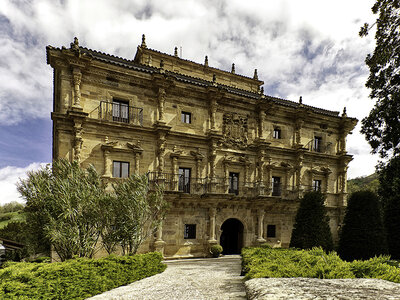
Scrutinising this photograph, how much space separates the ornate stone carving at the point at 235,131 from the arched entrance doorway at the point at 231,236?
697cm

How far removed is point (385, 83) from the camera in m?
15.1

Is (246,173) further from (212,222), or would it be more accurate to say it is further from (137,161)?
(137,161)

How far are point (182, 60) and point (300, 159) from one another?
15684 millimetres

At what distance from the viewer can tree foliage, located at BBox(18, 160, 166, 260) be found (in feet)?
34.4

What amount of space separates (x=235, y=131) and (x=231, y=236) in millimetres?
9514

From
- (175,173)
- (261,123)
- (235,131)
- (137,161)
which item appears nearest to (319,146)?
(261,123)

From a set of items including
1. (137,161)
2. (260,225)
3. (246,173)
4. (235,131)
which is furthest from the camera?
(235,131)

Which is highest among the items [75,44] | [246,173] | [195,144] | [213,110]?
[75,44]

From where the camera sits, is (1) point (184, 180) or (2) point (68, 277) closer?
(2) point (68, 277)

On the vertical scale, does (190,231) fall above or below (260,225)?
below

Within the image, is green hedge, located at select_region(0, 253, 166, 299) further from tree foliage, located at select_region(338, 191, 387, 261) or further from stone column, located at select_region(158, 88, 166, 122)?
tree foliage, located at select_region(338, 191, 387, 261)

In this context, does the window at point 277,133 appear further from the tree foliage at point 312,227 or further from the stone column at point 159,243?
the stone column at point 159,243

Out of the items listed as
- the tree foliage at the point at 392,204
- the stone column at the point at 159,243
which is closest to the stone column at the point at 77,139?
the stone column at the point at 159,243

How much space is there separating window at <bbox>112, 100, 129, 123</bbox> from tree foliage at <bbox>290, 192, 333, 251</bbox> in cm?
1384
